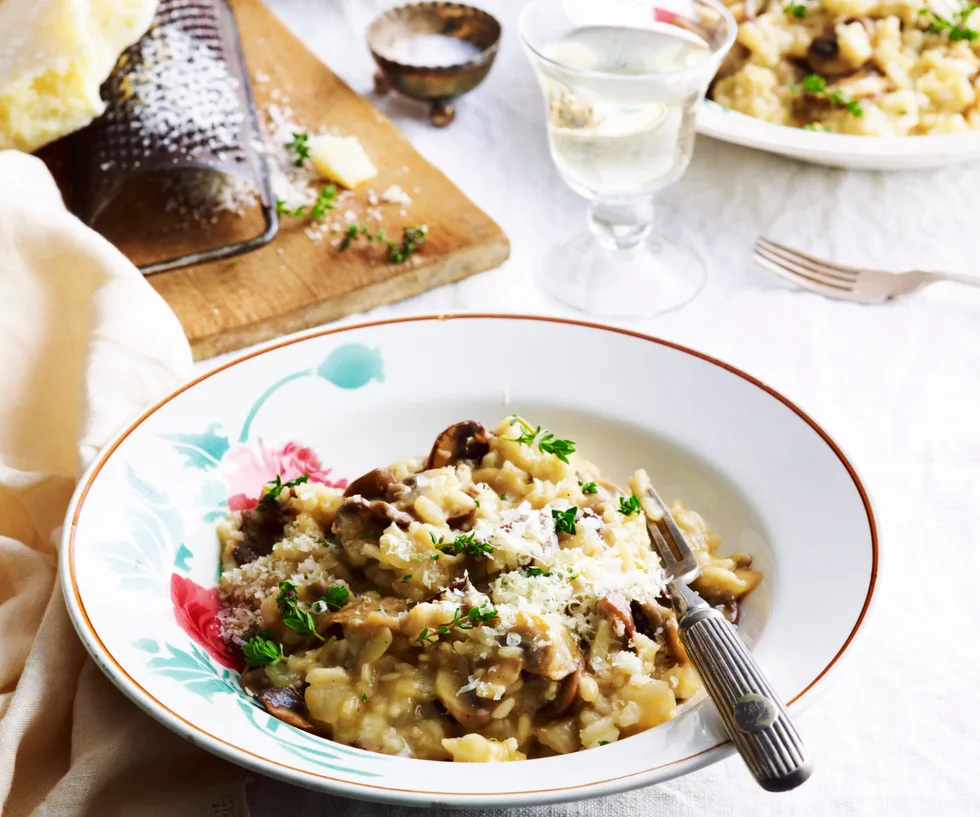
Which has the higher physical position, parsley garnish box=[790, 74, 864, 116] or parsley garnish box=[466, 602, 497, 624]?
parsley garnish box=[466, 602, 497, 624]

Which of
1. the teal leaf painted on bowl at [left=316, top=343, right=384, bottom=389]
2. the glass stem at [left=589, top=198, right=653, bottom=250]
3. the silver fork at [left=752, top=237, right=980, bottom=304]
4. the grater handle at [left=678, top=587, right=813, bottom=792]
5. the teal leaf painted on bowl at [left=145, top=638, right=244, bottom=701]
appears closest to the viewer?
the grater handle at [left=678, top=587, right=813, bottom=792]

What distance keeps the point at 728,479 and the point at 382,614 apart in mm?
746

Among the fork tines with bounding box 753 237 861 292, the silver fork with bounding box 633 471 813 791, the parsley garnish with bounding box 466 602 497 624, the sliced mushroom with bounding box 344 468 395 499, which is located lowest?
the fork tines with bounding box 753 237 861 292

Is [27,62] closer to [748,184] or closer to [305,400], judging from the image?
[305,400]

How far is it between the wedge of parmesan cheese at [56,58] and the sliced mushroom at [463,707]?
198 centimetres

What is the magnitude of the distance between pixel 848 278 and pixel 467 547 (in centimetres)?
176

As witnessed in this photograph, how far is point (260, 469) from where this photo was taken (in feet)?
7.15

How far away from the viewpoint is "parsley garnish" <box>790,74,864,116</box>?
3.38 meters

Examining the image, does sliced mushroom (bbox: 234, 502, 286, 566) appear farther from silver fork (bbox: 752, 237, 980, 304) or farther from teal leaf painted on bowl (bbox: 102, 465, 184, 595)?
silver fork (bbox: 752, 237, 980, 304)

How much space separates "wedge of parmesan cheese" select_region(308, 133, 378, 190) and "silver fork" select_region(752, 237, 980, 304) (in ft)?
3.99

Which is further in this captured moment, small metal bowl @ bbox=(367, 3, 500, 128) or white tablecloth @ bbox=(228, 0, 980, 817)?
small metal bowl @ bbox=(367, 3, 500, 128)

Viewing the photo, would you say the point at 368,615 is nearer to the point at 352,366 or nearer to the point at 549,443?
the point at 549,443

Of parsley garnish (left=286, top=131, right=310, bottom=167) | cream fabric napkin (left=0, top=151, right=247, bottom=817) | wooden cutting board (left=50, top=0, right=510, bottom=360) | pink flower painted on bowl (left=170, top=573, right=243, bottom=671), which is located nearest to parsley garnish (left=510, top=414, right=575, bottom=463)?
pink flower painted on bowl (left=170, top=573, right=243, bottom=671)

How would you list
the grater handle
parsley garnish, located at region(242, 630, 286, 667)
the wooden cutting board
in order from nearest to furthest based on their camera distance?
1. the grater handle
2. parsley garnish, located at region(242, 630, 286, 667)
3. the wooden cutting board
